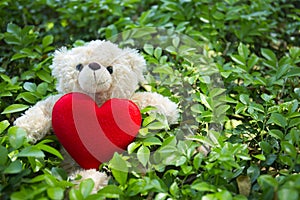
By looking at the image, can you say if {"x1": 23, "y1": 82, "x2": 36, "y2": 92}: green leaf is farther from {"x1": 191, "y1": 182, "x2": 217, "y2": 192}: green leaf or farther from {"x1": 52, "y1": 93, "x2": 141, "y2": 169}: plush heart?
{"x1": 191, "y1": 182, "x2": 217, "y2": 192}: green leaf

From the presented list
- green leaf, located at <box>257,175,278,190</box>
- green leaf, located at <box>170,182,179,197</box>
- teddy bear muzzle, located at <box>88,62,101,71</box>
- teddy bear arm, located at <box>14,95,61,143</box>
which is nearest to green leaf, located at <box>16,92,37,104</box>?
teddy bear arm, located at <box>14,95,61,143</box>

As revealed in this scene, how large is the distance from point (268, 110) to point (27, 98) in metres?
0.57

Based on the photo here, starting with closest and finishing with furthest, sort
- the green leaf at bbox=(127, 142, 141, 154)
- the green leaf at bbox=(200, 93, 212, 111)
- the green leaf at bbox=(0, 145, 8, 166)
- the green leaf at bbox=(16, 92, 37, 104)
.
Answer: the green leaf at bbox=(0, 145, 8, 166), the green leaf at bbox=(127, 142, 141, 154), the green leaf at bbox=(200, 93, 212, 111), the green leaf at bbox=(16, 92, 37, 104)

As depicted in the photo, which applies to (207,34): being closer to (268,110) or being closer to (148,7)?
(148,7)

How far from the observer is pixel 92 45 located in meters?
1.01

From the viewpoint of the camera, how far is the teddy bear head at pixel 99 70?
94 centimetres

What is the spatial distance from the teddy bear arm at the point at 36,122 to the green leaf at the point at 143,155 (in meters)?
0.22

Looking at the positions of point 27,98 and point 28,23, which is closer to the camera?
point 27,98

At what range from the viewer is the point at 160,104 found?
100cm

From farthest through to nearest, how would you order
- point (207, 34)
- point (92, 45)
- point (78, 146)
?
point (207, 34), point (92, 45), point (78, 146)

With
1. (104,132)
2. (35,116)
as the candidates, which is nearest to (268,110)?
(104,132)

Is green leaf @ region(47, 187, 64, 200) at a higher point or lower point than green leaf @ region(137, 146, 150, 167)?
higher

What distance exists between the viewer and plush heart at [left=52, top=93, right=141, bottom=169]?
0.90 metres

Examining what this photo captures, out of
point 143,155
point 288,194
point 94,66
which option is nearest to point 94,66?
point 94,66
